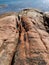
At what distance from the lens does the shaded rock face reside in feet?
29.1

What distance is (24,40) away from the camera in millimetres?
10039

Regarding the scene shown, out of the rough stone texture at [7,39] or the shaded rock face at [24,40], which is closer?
the shaded rock face at [24,40]

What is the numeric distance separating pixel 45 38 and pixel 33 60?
1755 millimetres

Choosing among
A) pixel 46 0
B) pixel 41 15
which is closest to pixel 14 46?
pixel 41 15

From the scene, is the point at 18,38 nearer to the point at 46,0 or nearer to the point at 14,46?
the point at 14,46

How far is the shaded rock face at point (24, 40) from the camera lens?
886cm

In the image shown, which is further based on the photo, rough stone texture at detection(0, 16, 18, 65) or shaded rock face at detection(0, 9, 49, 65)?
rough stone texture at detection(0, 16, 18, 65)

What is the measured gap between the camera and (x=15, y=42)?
32.6ft

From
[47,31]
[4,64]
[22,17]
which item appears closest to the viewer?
[4,64]

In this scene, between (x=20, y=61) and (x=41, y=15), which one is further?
(x=41, y=15)

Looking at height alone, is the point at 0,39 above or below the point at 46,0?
above

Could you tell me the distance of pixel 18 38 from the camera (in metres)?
10.3

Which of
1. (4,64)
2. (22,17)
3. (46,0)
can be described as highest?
(22,17)

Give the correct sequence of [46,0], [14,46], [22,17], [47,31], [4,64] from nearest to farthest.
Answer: [4,64]
[14,46]
[47,31]
[22,17]
[46,0]
